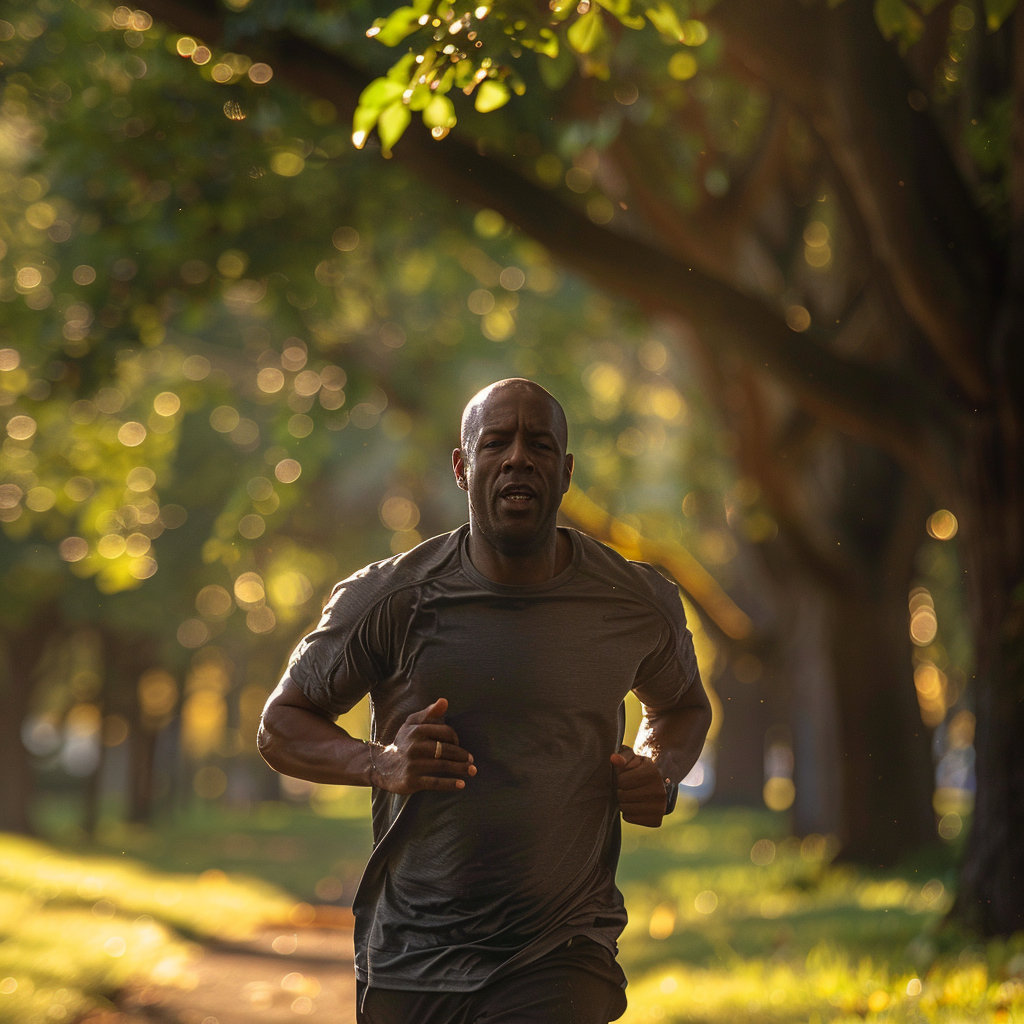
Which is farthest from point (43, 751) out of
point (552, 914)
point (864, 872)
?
point (552, 914)

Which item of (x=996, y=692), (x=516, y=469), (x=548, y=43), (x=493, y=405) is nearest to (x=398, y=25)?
(x=548, y=43)

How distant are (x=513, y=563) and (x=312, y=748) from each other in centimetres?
69

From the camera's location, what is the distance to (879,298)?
779cm

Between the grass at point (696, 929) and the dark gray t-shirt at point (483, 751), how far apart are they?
285cm

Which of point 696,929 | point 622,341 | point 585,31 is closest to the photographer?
point 585,31

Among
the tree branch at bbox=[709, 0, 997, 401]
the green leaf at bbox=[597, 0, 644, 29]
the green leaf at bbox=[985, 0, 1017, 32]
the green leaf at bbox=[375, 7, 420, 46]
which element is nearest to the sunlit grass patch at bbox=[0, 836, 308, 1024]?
the green leaf at bbox=[375, 7, 420, 46]

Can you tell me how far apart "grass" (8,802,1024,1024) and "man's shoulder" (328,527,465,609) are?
3093 mm

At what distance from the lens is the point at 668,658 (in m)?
3.47

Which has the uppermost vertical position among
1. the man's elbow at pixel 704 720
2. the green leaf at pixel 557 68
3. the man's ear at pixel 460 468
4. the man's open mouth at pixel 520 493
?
the green leaf at pixel 557 68

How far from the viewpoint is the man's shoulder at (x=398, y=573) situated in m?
3.30

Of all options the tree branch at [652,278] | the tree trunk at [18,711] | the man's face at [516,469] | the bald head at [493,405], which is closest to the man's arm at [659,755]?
the man's face at [516,469]

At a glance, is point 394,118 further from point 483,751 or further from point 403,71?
point 483,751

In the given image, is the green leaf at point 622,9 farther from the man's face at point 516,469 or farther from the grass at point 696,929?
the grass at point 696,929

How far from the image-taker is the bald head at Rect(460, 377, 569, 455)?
328cm
